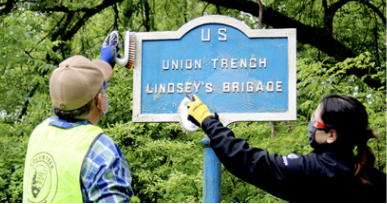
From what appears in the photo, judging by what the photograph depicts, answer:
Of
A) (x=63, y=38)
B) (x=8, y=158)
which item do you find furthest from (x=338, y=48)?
(x=8, y=158)

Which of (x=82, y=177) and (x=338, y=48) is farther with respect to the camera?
(x=338, y=48)

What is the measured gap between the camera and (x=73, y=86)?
62.5 inches

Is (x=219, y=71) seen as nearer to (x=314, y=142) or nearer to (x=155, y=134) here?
(x=314, y=142)

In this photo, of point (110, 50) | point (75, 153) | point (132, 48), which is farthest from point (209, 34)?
point (75, 153)

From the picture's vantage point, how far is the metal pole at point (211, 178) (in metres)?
2.34

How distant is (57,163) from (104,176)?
0.21m

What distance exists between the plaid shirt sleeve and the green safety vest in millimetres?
27

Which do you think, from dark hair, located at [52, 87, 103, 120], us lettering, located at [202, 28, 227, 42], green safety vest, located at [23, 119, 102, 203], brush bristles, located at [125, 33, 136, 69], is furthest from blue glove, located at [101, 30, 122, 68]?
green safety vest, located at [23, 119, 102, 203]

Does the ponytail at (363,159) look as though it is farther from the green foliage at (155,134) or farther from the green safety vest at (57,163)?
the green foliage at (155,134)

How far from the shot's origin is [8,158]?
4.32 metres

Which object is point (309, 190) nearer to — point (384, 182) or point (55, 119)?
point (384, 182)

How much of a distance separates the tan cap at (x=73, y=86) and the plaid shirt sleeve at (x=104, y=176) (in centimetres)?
24

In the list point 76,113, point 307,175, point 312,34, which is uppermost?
point 312,34

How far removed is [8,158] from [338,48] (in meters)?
5.48
